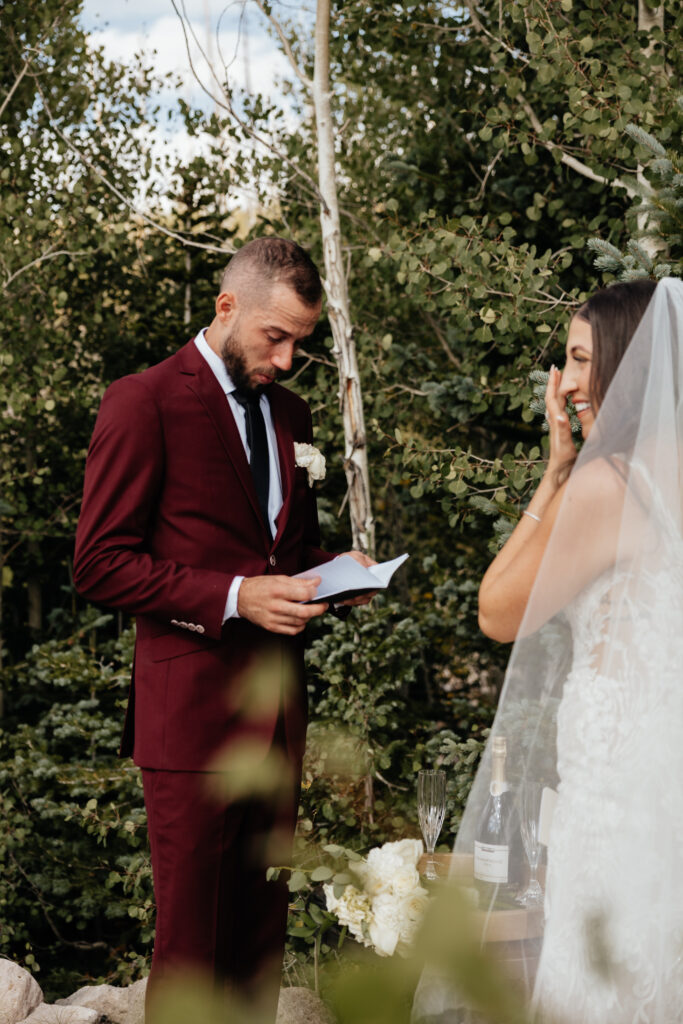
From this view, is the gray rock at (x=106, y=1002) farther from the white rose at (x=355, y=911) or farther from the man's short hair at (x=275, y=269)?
the man's short hair at (x=275, y=269)

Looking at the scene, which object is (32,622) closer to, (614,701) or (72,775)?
(72,775)

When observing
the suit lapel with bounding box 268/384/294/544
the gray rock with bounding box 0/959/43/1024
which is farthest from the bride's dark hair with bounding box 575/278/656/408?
the gray rock with bounding box 0/959/43/1024

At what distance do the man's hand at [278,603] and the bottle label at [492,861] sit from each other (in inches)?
24.3

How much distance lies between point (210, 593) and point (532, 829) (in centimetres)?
81

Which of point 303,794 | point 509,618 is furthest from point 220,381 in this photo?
point 303,794

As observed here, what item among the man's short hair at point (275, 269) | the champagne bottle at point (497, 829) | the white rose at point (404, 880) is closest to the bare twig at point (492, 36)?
the man's short hair at point (275, 269)

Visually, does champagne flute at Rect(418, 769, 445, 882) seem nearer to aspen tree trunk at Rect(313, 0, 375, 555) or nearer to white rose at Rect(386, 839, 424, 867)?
white rose at Rect(386, 839, 424, 867)

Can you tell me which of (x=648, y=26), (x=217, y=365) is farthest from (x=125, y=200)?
(x=648, y=26)

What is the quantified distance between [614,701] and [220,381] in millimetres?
1153

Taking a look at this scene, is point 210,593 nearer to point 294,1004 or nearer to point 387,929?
point 387,929

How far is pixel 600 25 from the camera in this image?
3.40 m

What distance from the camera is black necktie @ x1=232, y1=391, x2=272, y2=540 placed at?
7.44 ft

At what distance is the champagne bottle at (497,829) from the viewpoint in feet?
5.05

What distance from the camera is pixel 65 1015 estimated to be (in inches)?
111
